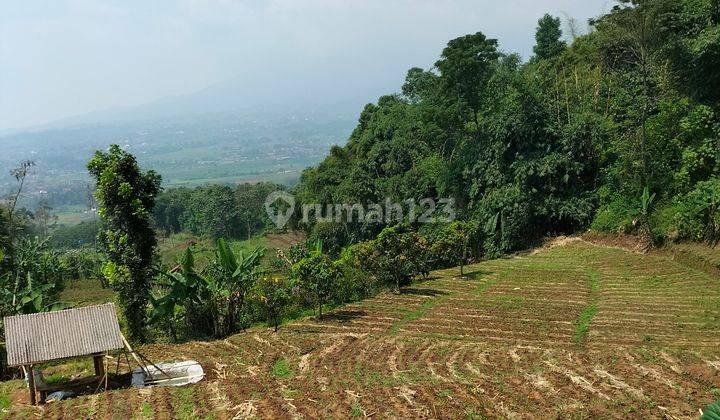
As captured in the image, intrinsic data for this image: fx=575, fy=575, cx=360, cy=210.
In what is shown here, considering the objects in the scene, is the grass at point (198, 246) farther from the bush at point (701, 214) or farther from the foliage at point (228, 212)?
the bush at point (701, 214)

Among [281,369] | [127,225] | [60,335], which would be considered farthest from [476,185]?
[60,335]

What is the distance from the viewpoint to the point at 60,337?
11992 mm

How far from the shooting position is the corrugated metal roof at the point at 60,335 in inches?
457

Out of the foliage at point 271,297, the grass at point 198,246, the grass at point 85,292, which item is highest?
the foliage at point 271,297

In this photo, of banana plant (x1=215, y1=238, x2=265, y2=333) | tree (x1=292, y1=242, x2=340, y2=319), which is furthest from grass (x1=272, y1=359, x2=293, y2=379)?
banana plant (x1=215, y1=238, x2=265, y2=333)

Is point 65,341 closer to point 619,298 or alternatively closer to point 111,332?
point 111,332

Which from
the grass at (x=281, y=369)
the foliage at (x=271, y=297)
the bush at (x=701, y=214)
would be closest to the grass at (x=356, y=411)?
the grass at (x=281, y=369)

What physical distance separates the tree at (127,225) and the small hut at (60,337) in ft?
13.4

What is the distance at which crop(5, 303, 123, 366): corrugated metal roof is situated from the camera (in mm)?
11617

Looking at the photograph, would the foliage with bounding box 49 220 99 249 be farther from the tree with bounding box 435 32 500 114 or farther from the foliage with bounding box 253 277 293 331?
the foliage with bounding box 253 277 293 331

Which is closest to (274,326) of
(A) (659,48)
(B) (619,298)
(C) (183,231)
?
(B) (619,298)

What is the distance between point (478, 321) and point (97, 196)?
11.3m

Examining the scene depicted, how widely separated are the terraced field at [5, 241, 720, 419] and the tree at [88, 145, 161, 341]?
1863 mm

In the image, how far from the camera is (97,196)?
1619 centimetres
